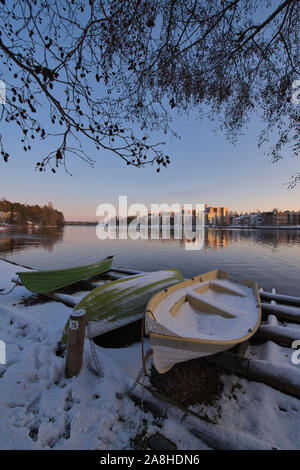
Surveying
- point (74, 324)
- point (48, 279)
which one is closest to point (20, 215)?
point (48, 279)

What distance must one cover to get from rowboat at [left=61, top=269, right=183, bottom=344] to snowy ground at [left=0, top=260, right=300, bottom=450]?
63 centimetres

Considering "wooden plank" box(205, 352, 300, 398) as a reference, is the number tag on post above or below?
above

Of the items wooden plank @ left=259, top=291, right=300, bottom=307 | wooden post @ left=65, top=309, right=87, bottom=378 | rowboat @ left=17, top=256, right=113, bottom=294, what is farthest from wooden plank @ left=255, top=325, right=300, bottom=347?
rowboat @ left=17, top=256, right=113, bottom=294

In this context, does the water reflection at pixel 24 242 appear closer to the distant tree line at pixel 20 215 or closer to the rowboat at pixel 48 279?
the rowboat at pixel 48 279

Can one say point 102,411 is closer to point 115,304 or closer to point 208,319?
point 115,304

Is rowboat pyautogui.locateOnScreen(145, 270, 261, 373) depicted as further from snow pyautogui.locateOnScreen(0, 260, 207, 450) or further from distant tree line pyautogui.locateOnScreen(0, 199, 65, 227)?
distant tree line pyautogui.locateOnScreen(0, 199, 65, 227)

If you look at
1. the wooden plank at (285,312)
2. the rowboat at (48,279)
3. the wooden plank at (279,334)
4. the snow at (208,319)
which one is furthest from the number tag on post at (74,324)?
the wooden plank at (285,312)

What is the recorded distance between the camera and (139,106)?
14.5 ft

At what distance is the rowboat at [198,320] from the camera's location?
278 centimetres

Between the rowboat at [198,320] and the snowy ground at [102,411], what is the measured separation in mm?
752

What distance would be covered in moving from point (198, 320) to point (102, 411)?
2420 mm

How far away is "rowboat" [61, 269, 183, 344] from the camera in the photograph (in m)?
4.23

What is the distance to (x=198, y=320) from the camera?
13.6ft
